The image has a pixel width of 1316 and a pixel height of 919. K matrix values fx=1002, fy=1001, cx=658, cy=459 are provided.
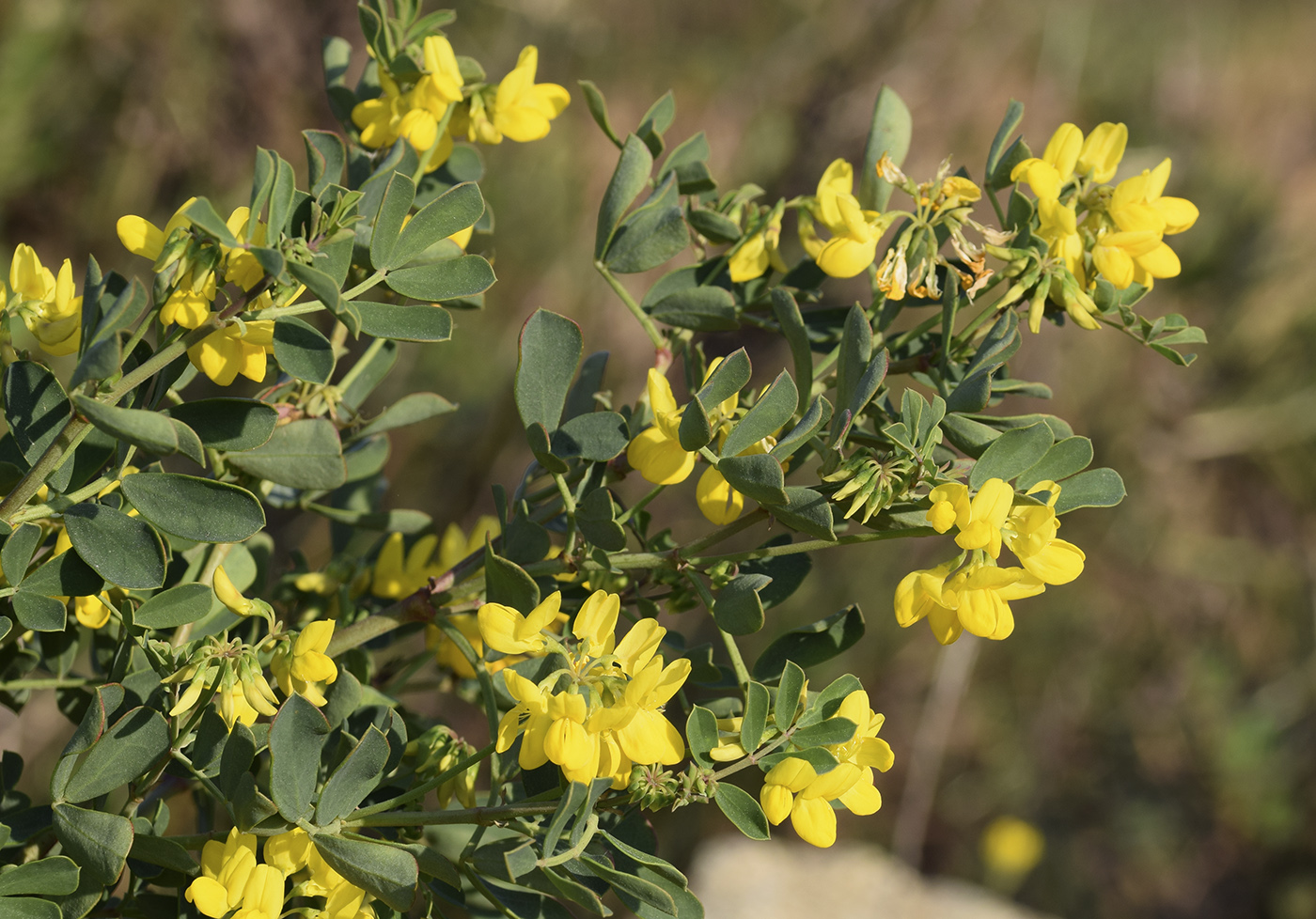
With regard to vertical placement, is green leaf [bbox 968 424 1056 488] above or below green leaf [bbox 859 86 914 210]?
below

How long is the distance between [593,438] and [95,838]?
1.03 feet

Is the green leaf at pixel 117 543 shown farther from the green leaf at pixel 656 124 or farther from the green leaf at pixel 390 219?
the green leaf at pixel 656 124

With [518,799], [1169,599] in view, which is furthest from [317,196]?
[1169,599]

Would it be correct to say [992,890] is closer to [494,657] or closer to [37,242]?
[494,657]

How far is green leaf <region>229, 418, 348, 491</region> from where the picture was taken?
0.56 m

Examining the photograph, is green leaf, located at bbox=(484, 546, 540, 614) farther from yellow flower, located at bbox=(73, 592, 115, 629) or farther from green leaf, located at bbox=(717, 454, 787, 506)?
yellow flower, located at bbox=(73, 592, 115, 629)

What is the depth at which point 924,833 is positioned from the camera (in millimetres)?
2879

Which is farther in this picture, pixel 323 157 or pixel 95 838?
pixel 323 157

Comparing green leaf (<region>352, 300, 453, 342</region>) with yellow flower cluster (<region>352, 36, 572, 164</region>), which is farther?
yellow flower cluster (<region>352, 36, 572, 164</region>)

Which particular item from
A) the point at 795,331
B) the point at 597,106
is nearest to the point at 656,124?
the point at 597,106

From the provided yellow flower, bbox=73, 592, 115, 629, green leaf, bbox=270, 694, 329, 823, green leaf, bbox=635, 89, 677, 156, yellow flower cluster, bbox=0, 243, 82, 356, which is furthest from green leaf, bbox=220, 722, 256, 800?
green leaf, bbox=635, 89, 677, 156

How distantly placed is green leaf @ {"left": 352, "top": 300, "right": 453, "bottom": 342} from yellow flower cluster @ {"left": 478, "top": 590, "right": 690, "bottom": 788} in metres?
0.14

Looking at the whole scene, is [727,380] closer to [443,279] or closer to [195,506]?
[443,279]

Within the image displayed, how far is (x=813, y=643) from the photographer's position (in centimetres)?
59
